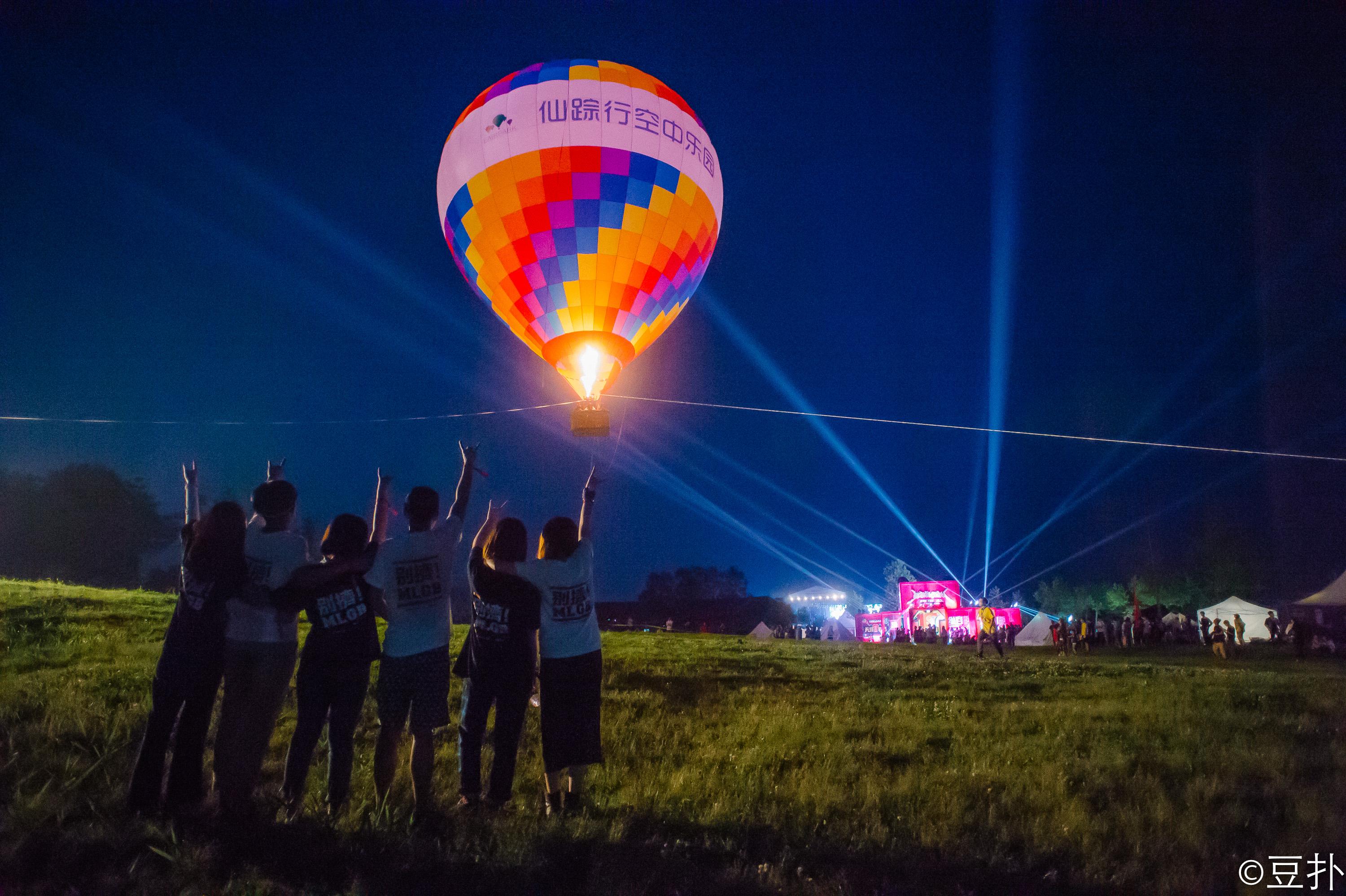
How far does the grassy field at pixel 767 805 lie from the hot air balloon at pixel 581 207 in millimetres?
6465

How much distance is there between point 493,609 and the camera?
14.7ft

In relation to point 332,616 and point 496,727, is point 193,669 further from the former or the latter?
point 496,727

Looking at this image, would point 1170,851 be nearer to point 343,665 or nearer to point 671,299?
point 343,665

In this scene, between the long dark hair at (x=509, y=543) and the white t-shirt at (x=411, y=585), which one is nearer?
the white t-shirt at (x=411, y=585)

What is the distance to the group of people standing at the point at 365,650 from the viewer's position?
3908 mm

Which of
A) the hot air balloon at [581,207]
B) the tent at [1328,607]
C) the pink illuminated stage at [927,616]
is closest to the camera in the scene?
the hot air balloon at [581,207]

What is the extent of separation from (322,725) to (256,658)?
539 millimetres

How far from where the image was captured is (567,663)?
455 centimetres

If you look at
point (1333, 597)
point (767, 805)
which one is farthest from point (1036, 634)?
point (767, 805)

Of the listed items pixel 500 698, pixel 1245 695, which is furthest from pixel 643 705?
pixel 1245 695

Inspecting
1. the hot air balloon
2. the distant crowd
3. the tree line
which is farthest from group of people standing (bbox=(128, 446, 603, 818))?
the tree line

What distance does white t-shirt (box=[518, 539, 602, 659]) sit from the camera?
14.9 ft

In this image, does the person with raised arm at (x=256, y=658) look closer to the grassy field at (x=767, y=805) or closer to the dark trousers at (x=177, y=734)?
the dark trousers at (x=177, y=734)

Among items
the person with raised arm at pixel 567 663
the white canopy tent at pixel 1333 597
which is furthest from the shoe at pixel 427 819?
the white canopy tent at pixel 1333 597
